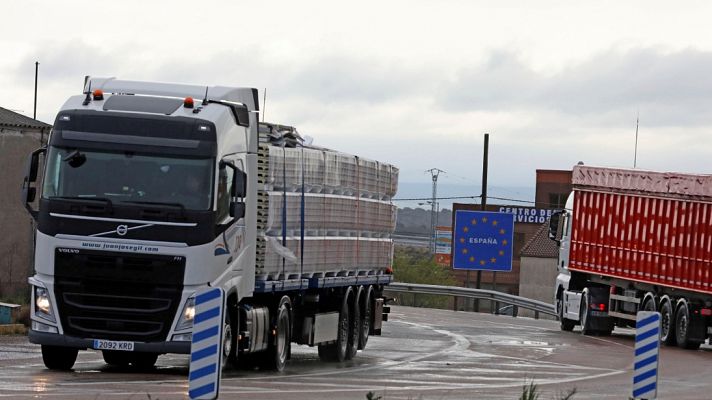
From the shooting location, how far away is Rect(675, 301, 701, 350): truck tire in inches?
1291

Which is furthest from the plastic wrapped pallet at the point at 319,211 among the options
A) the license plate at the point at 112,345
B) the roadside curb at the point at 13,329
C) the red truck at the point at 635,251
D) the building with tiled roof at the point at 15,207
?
the building with tiled roof at the point at 15,207

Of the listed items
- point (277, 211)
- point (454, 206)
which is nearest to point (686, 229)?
point (277, 211)

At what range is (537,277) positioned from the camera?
11650cm

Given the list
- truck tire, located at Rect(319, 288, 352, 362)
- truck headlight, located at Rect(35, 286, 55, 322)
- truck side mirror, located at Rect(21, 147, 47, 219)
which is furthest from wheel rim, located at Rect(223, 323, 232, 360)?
truck tire, located at Rect(319, 288, 352, 362)

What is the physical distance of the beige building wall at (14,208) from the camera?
4175cm

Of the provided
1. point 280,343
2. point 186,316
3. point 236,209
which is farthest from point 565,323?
point 186,316

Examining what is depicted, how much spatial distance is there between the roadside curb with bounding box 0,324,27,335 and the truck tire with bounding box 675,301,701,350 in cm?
1369

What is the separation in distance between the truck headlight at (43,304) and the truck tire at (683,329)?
17726 millimetres

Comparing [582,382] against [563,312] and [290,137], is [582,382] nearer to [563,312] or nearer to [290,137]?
[290,137]

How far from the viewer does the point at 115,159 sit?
18422 mm

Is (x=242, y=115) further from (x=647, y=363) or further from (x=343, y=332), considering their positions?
(x=647, y=363)

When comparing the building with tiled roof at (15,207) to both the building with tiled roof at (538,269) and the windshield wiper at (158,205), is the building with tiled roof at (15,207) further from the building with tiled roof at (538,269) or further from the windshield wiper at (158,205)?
the building with tiled roof at (538,269)

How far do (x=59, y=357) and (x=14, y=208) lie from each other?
23.1 metres

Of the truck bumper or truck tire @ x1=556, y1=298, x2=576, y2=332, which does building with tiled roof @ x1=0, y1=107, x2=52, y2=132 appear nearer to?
truck tire @ x1=556, y1=298, x2=576, y2=332
